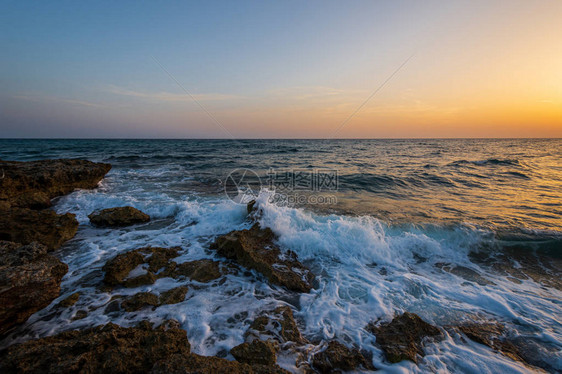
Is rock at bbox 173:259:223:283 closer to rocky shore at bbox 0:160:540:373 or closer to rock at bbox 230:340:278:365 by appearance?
rocky shore at bbox 0:160:540:373

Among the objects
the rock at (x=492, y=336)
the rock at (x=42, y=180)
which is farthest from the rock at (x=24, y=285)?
the rock at (x=492, y=336)

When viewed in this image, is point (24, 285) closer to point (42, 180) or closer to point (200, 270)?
point (200, 270)

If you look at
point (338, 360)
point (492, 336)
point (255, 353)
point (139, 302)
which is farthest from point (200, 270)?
point (492, 336)

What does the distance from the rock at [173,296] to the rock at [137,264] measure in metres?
0.49

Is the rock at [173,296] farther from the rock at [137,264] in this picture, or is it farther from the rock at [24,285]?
the rock at [24,285]

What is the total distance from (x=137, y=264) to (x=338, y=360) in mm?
3701

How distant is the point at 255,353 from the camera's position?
2.45 metres

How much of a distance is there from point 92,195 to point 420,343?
10826 millimetres

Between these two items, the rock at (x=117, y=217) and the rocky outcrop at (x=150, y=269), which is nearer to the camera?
the rocky outcrop at (x=150, y=269)

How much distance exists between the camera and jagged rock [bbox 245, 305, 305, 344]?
2834 millimetres

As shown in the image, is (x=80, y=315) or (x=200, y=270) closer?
(x=80, y=315)

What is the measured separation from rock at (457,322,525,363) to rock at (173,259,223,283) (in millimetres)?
3863

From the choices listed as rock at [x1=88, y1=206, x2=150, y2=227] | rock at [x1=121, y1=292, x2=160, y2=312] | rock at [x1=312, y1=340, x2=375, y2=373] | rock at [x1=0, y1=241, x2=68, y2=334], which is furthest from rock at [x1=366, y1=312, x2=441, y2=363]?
rock at [x1=88, y1=206, x2=150, y2=227]

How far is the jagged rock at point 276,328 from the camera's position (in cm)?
283
